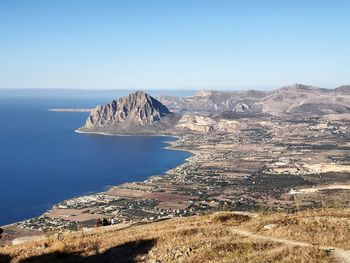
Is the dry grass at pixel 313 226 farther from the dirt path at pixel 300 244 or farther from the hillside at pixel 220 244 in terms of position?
the dirt path at pixel 300 244

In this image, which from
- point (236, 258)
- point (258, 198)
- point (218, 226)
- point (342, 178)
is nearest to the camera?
point (236, 258)

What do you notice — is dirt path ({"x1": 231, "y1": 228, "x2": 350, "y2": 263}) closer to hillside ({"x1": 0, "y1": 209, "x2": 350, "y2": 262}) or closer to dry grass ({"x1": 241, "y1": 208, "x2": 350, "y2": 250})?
hillside ({"x1": 0, "y1": 209, "x2": 350, "y2": 262})

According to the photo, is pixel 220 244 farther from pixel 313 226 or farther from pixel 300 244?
pixel 313 226

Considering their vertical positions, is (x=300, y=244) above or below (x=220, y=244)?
above

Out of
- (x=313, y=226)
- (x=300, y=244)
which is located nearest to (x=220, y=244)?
(x=300, y=244)

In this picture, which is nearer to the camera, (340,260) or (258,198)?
(340,260)

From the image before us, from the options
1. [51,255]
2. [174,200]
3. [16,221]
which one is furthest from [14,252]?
[174,200]

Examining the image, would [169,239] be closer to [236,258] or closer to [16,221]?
[236,258]

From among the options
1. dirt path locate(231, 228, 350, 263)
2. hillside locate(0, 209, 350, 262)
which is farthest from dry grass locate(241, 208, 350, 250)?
dirt path locate(231, 228, 350, 263)
